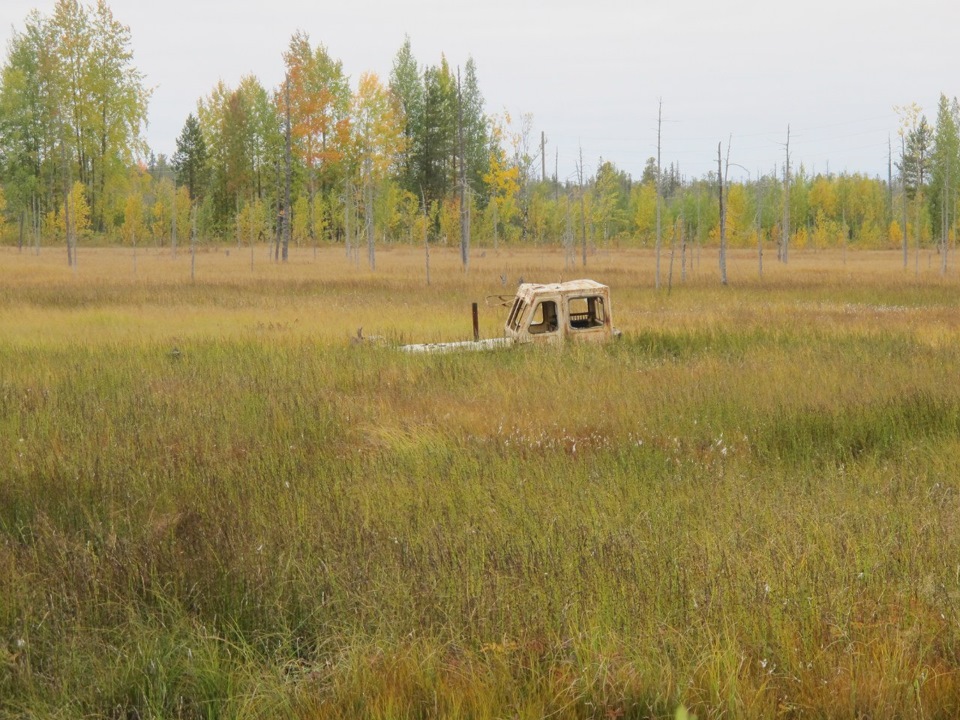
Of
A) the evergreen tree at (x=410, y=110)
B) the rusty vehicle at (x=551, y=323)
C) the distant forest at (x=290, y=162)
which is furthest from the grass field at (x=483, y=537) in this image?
the evergreen tree at (x=410, y=110)

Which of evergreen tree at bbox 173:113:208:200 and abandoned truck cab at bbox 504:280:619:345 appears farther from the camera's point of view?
evergreen tree at bbox 173:113:208:200

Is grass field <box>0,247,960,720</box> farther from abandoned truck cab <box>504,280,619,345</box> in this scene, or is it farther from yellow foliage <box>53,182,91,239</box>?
yellow foliage <box>53,182,91,239</box>

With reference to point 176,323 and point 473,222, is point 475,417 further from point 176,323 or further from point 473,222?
point 473,222

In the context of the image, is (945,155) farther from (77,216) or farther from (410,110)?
(77,216)

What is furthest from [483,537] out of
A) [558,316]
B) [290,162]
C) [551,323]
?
[290,162]

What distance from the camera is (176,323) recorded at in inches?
695

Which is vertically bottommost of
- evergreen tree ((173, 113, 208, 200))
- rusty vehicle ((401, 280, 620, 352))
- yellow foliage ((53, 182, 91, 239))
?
rusty vehicle ((401, 280, 620, 352))

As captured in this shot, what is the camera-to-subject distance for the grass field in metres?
3.51

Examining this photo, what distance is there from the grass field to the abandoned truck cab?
101 centimetres

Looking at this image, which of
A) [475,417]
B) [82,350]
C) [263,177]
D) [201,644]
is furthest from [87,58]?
[201,644]

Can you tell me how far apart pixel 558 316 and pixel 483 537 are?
27.4 ft

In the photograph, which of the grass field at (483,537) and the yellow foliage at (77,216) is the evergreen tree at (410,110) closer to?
the yellow foliage at (77,216)

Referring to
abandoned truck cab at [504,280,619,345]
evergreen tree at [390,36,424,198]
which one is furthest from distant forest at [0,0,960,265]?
abandoned truck cab at [504,280,619,345]

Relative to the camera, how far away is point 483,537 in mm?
4953
